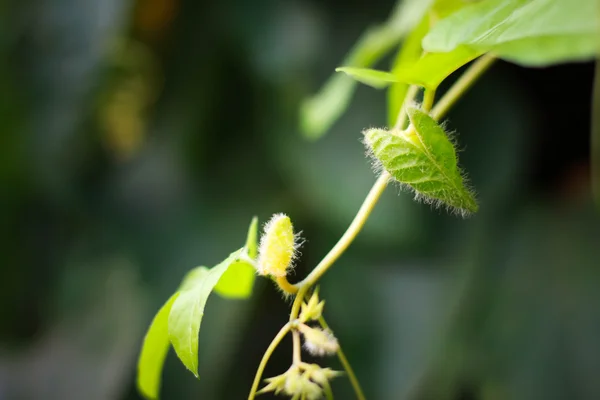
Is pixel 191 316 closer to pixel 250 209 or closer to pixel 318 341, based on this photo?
pixel 318 341

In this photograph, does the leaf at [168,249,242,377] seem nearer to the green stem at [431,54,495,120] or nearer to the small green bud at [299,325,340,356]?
the small green bud at [299,325,340,356]

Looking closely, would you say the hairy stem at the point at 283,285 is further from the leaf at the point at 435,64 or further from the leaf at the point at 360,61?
the leaf at the point at 360,61

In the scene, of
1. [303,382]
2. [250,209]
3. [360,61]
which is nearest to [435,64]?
[303,382]

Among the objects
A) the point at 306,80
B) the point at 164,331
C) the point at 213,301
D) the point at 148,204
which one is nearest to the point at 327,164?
the point at 306,80

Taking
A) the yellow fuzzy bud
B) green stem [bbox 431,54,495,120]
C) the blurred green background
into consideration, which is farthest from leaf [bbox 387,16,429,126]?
the blurred green background

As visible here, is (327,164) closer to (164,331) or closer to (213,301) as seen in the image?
(213,301)
